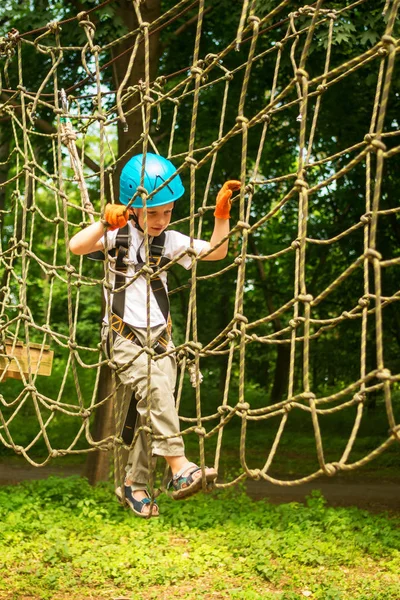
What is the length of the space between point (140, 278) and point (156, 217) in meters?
0.21

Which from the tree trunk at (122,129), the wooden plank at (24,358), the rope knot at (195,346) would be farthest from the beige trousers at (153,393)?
the tree trunk at (122,129)

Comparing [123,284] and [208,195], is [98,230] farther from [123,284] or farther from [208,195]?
[208,195]

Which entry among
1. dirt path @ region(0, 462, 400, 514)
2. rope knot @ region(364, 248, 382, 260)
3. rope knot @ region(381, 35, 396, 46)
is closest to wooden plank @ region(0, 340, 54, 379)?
rope knot @ region(364, 248, 382, 260)

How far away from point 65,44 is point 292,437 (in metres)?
5.24

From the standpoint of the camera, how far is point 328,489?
752 centimetres

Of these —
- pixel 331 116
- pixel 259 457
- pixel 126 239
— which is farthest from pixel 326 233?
pixel 126 239

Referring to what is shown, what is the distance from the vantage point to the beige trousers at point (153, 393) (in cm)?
254

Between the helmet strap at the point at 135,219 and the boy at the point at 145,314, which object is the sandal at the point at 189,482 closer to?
the boy at the point at 145,314

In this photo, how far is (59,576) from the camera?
4777mm

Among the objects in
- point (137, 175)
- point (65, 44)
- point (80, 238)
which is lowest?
point (80, 238)

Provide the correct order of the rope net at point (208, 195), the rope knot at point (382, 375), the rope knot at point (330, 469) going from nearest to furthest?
1. the rope knot at point (382, 375)
2. the rope knot at point (330, 469)
3. the rope net at point (208, 195)

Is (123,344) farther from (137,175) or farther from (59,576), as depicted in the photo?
(59,576)

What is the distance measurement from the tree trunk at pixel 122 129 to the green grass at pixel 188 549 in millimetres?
265

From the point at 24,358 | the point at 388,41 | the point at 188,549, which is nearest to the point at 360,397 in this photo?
the point at 388,41
